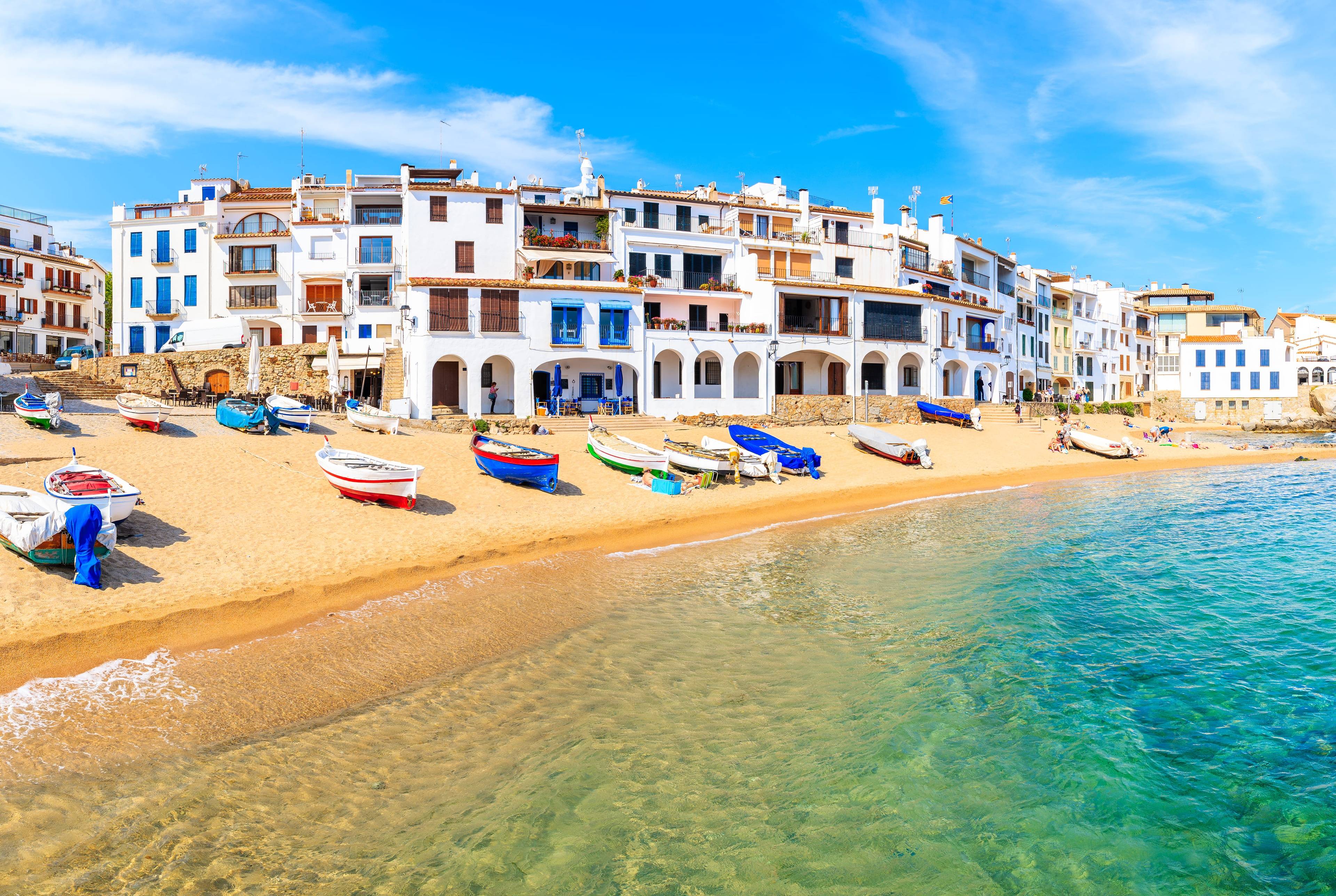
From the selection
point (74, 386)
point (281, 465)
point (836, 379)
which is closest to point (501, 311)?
point (281, 465)

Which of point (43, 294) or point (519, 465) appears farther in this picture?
point (43, 294)

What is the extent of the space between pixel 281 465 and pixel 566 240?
24005mm

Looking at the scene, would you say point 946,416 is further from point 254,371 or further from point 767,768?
point 767,768

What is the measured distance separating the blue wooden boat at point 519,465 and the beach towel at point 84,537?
12.3 metres

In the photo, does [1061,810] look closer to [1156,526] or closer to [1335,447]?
[1156,526]

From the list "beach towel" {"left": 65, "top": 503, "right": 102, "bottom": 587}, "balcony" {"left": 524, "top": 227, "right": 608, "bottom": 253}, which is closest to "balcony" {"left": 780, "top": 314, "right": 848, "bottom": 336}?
"balcony" {"left": 524, "top": 227, "right": 608, "bottom": 253}

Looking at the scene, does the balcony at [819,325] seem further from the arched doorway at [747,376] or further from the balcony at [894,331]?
the arched doorway at [747,376]

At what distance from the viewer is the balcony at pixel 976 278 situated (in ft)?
194

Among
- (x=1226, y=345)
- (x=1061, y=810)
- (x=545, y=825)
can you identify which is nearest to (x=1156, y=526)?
(x=1061, y=810)

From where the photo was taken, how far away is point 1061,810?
782cm

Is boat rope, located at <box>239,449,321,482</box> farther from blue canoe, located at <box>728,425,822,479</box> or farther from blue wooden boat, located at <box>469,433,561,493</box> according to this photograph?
blue canoe, located at <box>728,425,822,479</box>

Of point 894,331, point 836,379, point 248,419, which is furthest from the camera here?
Answer: point 836,379

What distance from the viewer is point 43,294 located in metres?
55.0

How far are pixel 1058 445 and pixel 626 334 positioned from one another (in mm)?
26070
